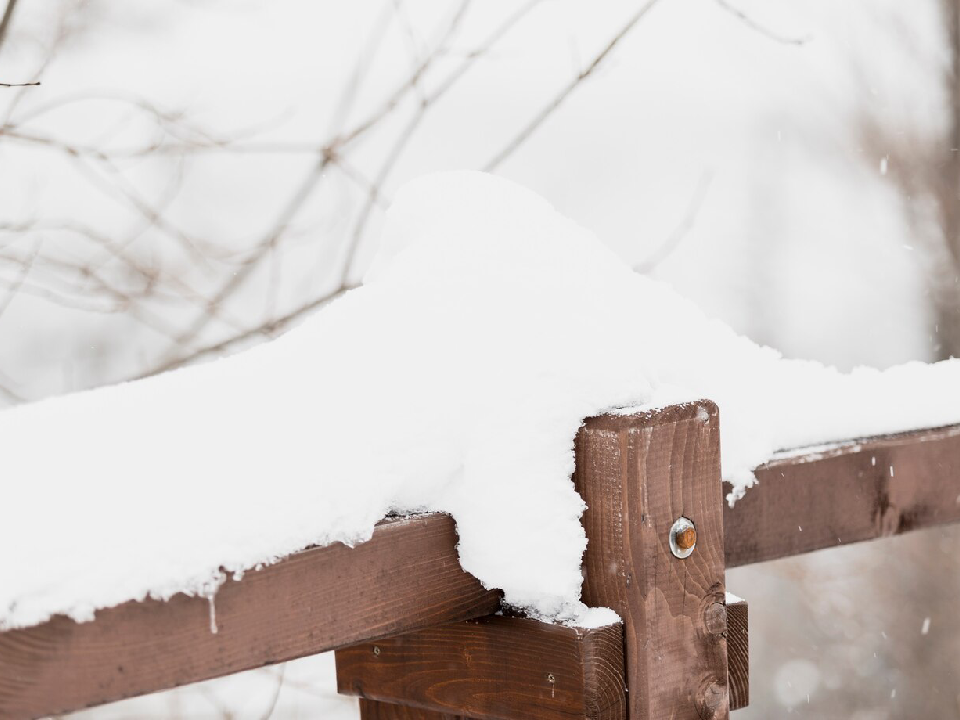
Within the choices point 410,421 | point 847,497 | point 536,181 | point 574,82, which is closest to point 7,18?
point 574,82

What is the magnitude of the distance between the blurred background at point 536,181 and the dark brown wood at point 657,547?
971 mm

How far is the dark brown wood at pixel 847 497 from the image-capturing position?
1.17 m

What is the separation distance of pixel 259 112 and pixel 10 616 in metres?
17.4

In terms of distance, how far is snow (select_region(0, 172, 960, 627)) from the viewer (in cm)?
77

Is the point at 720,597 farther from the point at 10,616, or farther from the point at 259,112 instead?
the point at 259,112

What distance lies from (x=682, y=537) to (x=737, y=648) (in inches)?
8.5

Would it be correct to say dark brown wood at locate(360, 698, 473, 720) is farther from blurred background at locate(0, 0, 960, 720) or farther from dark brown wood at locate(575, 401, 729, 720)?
blurred background at locate(0, 0, 960, 720)

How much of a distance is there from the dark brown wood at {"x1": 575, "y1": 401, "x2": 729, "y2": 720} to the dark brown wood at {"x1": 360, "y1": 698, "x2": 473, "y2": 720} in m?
0.23

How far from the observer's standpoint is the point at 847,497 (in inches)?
49.4

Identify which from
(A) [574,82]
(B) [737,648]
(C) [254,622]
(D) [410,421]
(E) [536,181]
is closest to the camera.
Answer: (C) [254,622]

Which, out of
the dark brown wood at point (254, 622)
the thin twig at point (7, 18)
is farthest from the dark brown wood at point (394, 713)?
the thin twig at point (7, 18)

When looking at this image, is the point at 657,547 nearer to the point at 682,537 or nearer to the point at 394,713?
the point at 682,537

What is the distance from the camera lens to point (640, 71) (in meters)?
20.0

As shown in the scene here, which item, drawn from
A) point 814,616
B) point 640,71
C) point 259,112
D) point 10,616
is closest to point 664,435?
point 10,616
